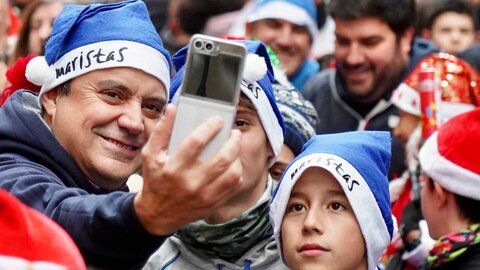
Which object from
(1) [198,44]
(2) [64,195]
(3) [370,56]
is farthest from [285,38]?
(1) [198,44]

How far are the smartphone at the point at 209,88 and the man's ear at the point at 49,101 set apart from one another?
1.58 meters

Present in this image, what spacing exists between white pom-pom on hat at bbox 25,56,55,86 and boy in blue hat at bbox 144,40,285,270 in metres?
0.44

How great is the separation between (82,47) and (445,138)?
1557mm

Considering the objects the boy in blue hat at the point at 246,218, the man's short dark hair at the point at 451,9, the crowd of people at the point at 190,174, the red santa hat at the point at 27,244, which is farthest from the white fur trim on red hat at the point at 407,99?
the red santa hat at the point at 27,244

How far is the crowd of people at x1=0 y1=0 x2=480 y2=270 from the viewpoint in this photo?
3234mm

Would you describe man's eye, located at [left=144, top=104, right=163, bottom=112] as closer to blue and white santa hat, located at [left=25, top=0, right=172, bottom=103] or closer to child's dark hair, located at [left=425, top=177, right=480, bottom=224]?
blue and white santa hat, located at [left=25, top=0, right=172, bottom=103]

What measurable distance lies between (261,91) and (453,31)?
5.13 m

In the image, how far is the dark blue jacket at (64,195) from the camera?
346 centimetres

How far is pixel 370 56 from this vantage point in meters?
7.46

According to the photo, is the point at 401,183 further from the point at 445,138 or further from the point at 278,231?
the point at 278,231

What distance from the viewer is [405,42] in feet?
25.0

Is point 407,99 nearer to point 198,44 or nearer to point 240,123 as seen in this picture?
point 240,123

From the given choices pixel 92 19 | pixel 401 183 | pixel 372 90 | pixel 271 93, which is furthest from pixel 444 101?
pixel 92 19

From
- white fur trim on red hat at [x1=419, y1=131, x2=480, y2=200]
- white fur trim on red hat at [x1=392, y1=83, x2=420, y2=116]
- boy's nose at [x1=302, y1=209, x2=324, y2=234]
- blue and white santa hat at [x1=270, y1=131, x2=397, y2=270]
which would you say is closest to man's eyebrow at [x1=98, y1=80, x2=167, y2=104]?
blue and white santa hat at [x1=270, y1=131, x2=397, y2=270]
